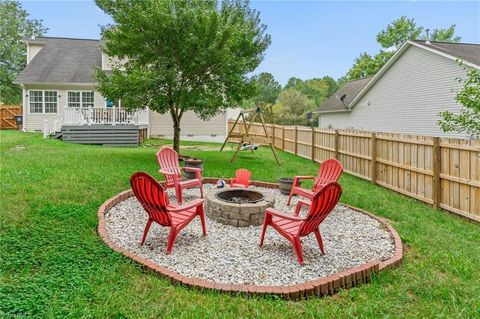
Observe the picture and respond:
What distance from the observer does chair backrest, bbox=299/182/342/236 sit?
4137 millimetres

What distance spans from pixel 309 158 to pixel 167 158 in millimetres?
8348

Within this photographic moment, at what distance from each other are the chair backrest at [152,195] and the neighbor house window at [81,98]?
18.6 m

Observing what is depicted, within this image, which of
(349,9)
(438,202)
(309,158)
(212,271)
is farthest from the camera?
(349,9)

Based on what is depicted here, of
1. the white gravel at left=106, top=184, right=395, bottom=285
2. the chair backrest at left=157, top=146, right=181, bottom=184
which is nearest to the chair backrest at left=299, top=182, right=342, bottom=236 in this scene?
the white gravel at left=106, top=184, right=395, bottom=285

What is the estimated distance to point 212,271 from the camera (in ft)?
12.6

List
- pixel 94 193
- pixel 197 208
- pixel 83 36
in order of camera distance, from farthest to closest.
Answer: pixel 83 36
pixel 94 193
pixel 197 208

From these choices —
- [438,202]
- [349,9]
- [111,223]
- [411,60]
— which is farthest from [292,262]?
[411,60]

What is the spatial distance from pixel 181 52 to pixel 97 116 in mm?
9063

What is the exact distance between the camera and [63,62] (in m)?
22.1

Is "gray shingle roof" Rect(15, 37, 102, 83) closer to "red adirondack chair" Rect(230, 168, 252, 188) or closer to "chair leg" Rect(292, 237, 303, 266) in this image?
"red adirondack chair" Rect(230, 168, 252, 188)

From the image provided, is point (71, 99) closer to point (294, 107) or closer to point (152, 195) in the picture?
point (152, 195)

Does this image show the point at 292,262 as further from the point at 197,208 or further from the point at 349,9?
the point at 349,9

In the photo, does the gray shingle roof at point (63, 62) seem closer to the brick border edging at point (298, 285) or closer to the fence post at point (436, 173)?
the fence post at point (436, 173)

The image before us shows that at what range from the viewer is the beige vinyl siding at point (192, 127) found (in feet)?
70.8
